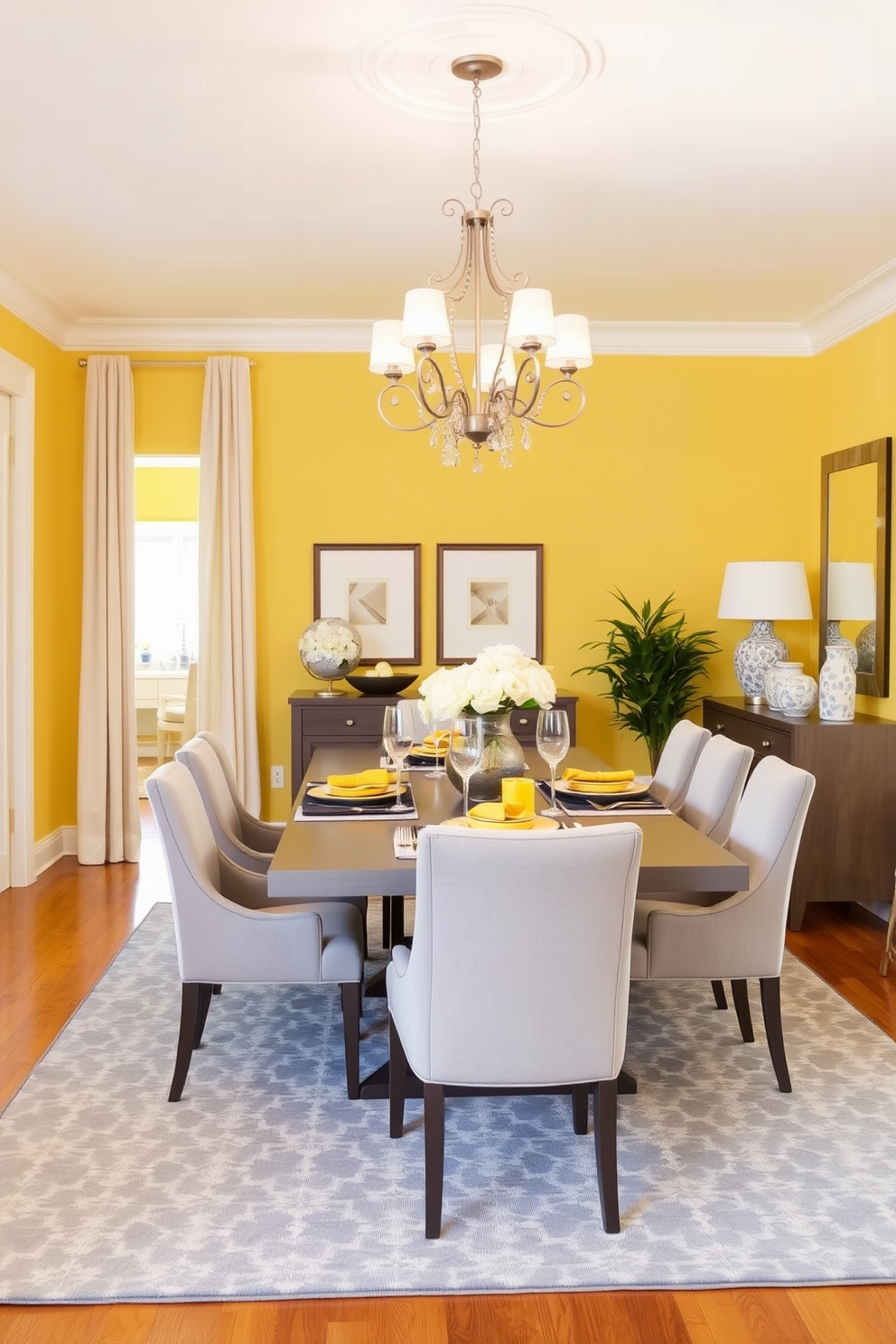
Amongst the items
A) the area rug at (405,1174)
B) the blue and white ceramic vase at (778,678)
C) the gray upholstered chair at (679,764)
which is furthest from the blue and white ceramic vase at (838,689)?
the area rug at (405,1174)

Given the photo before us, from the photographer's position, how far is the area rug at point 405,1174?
7.23 ft

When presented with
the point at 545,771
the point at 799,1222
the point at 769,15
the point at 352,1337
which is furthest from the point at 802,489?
the point at 352,1337

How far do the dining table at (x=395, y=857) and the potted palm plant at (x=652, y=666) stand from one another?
2.23m

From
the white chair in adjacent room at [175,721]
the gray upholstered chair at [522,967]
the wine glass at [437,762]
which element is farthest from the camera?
the white chair in adjacent room at [175,721]

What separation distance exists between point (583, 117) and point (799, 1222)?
2.96 m

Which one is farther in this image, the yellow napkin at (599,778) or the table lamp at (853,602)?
the table lamp at (853,602)

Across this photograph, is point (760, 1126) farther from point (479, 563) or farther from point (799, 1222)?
point (479, 563)

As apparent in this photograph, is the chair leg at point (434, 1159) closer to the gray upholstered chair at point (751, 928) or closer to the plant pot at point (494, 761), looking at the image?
the gray upholstered chair at point (751, 928)

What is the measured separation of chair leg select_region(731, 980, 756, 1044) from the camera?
329 centimetres

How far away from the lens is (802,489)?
5859 millimetres

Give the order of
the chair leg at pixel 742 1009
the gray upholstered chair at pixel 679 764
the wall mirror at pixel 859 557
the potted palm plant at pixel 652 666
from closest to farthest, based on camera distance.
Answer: the chair leg at pixel 742 1009
the gray upholstered chair at pixel 679 764
the wall mirror at pixel 859 557
the potted palm plant at pixel 652 666

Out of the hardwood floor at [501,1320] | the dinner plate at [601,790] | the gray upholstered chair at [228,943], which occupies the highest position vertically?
the dinner plate at [601,790]

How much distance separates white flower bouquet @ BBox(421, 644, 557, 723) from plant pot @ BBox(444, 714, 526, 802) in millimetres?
65

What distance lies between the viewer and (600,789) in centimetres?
332
